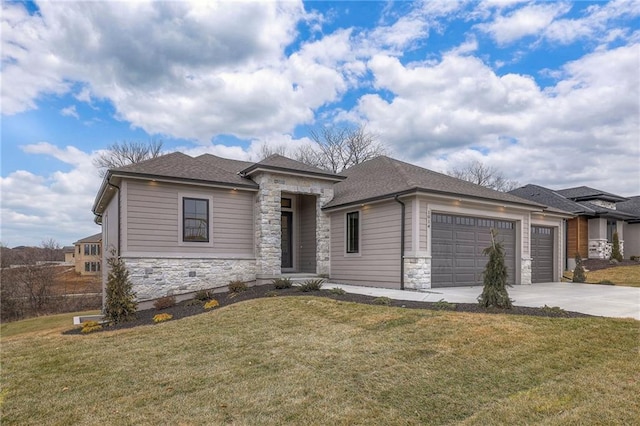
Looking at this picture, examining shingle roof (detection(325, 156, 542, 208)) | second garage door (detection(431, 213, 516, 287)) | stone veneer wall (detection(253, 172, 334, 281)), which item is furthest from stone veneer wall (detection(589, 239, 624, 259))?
stone veneer wall (detection(253, 172, 334, 281))

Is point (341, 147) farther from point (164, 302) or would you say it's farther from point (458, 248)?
point (164, 302)

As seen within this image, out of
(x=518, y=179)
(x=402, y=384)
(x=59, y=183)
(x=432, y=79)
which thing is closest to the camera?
(x=402, y=384)

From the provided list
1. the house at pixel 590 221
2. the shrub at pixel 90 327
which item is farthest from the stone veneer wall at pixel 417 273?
the house at pixel 590 221

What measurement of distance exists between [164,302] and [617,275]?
19.5m

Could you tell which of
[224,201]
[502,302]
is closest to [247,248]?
[224,201]

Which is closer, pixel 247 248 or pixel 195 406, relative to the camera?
pixel 195 406

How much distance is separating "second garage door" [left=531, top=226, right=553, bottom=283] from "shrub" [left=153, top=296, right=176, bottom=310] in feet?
44.9

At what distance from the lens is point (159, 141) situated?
109 feet

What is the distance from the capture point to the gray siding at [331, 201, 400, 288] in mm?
11820

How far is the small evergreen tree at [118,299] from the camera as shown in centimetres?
945

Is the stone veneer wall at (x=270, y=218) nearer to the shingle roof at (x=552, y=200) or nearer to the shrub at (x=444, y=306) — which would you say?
the shrub at (x=444, y=306)

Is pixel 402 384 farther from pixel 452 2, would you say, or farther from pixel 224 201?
pixel 452 2

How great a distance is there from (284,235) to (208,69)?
686 centimetres

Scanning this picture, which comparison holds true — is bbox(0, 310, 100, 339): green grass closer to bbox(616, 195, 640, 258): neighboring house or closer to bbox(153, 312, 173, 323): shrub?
bbox(153, 312, 173, 323): shrub
